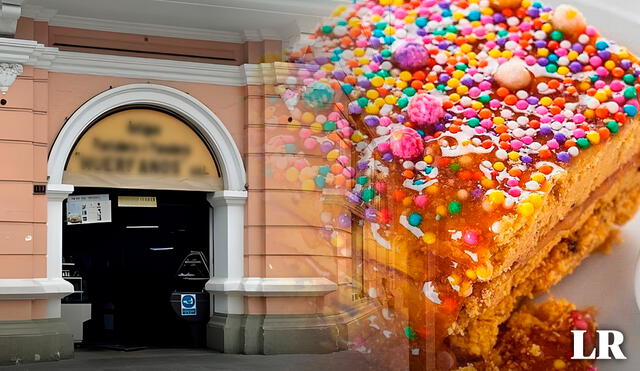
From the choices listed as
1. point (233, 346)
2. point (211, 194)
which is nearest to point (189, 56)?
point (211, 194)

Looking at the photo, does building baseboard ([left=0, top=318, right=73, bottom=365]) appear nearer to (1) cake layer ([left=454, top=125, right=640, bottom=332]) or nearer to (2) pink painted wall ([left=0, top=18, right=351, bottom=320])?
(2) pink painted wall ([left=0, top=18, right=351, bottom=320])

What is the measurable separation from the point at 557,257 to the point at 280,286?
0.86 meters

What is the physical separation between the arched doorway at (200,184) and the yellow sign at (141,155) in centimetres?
2

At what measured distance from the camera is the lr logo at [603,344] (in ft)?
8.44

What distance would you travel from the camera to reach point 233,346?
2.52 meters

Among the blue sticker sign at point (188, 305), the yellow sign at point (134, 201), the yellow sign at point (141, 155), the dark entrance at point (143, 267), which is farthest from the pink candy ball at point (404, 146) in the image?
the blue sticker sign at point (188, 305)

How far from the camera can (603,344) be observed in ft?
8.48

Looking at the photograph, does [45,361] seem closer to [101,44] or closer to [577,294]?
[101,44]

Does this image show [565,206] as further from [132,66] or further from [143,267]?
[143,267]

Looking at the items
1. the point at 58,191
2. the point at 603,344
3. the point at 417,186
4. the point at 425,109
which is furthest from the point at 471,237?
the point at 58,191

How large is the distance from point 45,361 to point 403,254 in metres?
1.11

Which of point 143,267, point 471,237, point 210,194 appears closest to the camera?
point 471,237

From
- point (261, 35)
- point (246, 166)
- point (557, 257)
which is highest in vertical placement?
point (261, 35)

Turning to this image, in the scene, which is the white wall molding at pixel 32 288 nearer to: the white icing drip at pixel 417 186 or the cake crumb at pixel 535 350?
the white icing drip at pixel 417 186
